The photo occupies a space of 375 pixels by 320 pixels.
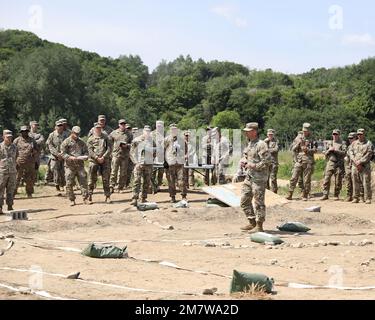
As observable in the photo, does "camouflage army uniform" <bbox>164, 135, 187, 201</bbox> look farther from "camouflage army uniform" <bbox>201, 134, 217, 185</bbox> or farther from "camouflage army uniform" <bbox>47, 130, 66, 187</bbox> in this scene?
"camouflage army uniform" <bbox>201, 134, 217, 185</bbox>

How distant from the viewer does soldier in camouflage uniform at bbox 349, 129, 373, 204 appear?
20.1 m

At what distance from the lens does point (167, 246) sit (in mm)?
12539

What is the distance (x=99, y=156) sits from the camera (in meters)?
18.7

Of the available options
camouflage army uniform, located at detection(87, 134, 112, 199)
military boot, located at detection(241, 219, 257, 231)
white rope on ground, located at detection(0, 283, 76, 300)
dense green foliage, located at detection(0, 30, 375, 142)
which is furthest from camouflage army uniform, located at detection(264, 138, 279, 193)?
dense green foliage, located at detection(0, 30, 375, 142)

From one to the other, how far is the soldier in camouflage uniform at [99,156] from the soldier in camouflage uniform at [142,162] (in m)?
0.82

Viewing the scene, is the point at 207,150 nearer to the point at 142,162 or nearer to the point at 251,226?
the point at 142,162

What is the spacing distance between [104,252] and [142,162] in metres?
7.24

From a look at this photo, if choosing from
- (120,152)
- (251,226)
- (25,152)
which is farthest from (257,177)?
(25,152)

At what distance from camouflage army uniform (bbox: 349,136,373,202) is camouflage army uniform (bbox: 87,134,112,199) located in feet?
22.3

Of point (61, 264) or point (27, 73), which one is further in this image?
point (27, 73)

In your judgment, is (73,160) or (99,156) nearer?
(73,160)
